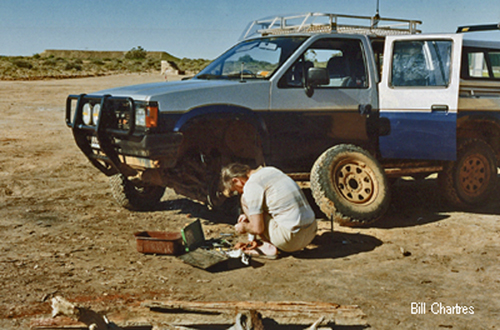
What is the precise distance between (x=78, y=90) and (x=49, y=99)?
396 centimetres

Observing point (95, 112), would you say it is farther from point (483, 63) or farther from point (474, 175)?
point (483, 63)

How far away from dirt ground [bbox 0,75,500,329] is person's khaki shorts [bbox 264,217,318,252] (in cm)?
18

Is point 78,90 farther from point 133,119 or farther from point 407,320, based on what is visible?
point 407,320

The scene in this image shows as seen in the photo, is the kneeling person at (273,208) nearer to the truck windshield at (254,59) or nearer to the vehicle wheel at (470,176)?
the truck windshield at (254,59)

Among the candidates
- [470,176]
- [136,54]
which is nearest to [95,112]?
[470,176]

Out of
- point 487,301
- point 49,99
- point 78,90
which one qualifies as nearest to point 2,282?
point 487,301

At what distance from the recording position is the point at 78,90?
25016mm

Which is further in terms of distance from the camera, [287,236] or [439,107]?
[439,107]

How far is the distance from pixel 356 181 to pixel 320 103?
105 centimetres

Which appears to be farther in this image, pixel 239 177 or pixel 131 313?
pixel 239 177

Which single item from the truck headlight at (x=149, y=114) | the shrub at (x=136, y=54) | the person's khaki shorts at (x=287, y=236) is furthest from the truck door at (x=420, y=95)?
the shrub at (x=136, y=54)

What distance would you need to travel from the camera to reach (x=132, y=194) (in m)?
7.27

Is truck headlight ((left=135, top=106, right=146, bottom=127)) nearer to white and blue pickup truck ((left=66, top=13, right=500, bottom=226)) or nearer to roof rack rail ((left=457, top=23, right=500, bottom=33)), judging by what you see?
white and blue pickup truck ((left=66, top=13, right=500, bottom=226))

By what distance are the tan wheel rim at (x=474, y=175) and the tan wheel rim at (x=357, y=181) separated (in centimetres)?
159
